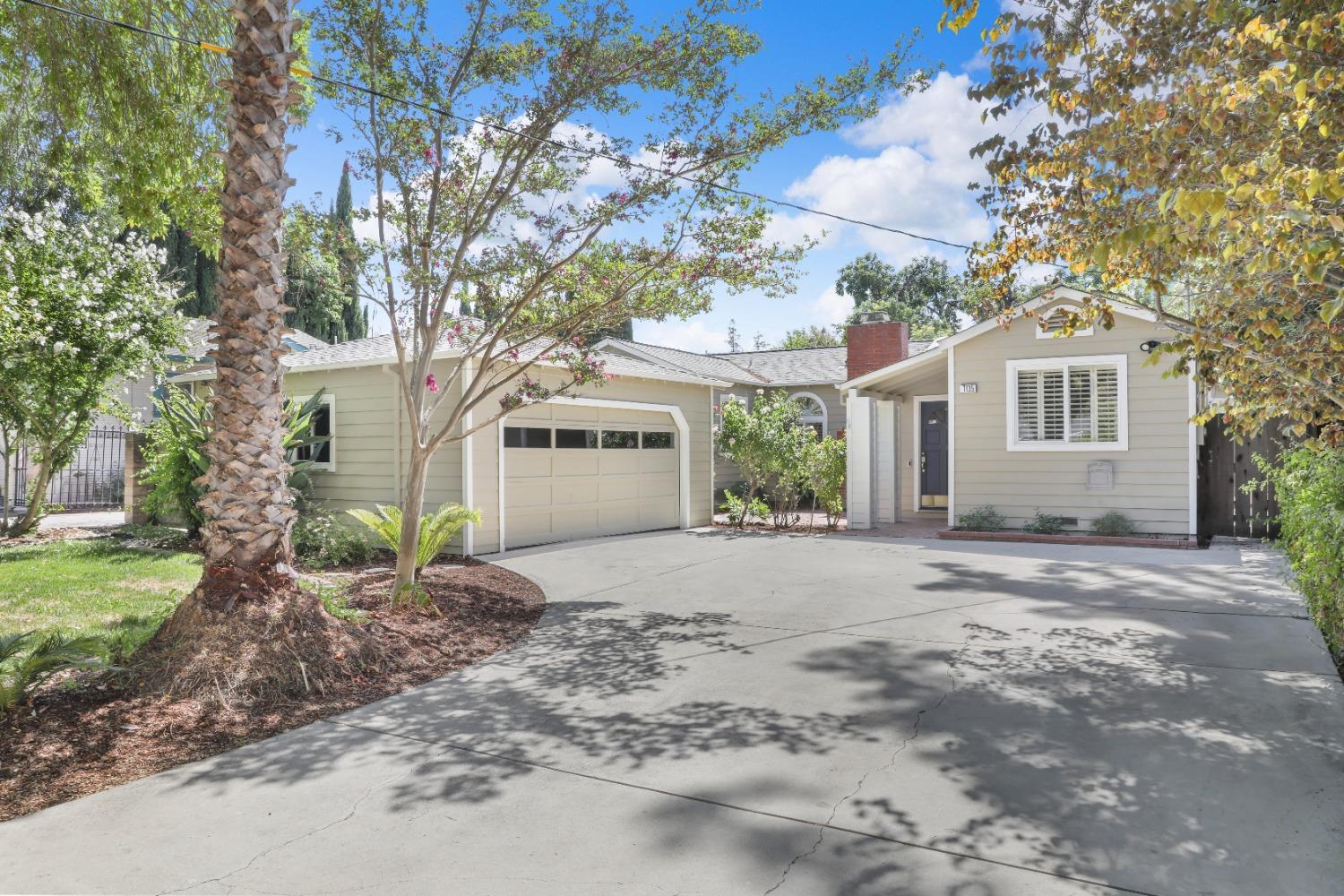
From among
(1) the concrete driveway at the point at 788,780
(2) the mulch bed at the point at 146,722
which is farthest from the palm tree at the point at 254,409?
(1) the concrete driveway at the point at 788,780

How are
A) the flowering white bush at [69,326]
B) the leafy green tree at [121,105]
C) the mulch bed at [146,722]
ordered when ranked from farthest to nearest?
the flowering white bush at [69,326], the leafy green tree at [121,105], the mulch bed at [146,722]

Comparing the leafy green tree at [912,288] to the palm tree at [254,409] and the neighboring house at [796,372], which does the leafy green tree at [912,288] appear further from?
the palm tree at [254,409]

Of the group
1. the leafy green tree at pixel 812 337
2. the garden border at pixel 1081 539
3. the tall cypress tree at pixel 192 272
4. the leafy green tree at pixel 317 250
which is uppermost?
the leafy green tree at pixel 812 337

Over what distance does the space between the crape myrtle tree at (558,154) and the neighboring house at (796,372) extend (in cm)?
940

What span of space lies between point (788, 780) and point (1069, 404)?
1108 cm

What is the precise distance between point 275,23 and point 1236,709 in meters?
7.28

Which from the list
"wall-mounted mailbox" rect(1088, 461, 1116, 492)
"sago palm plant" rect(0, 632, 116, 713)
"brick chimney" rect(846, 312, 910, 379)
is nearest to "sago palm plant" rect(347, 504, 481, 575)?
"sago palm plant" rect(0, 632, 116, 713)

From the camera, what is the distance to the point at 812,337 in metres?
49.9

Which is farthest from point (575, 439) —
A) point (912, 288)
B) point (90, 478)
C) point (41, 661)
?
point (912, 288)

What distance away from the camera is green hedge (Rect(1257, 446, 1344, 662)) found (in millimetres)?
4969

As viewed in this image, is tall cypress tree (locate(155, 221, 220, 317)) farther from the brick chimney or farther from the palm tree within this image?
the palm tree

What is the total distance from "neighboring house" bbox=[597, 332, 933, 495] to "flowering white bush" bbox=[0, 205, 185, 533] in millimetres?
8804

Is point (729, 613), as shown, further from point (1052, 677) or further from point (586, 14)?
point (586, 14)

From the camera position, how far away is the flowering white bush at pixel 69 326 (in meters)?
9.93
